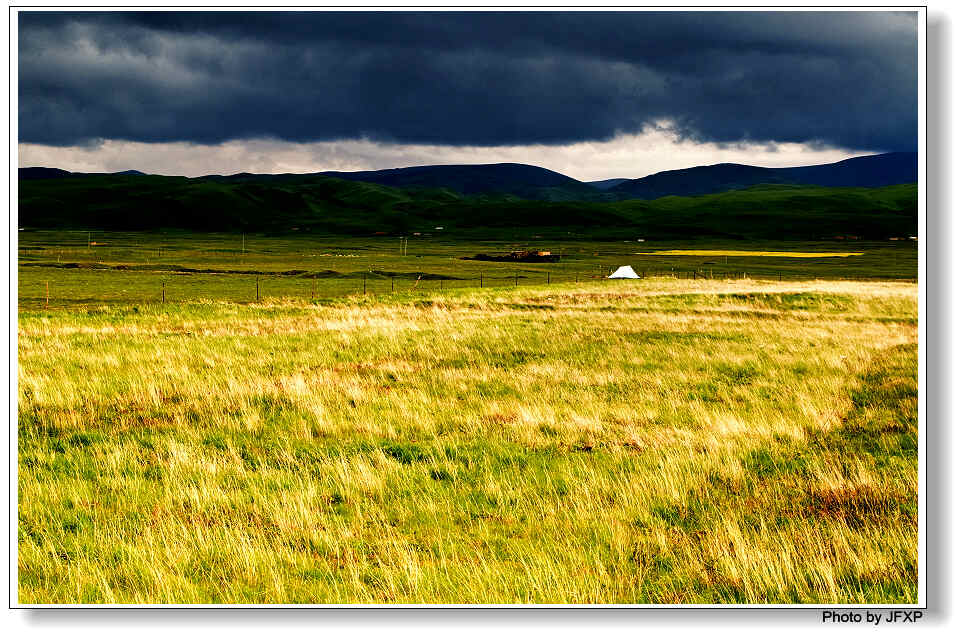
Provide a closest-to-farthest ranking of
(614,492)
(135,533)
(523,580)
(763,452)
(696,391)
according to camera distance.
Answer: (523,580) < (135,533) < (614,492) < (763,452) < (696,391)

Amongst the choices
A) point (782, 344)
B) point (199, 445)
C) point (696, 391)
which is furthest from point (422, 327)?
point (199, 445)

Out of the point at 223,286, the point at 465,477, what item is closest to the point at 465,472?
the point at 465,477

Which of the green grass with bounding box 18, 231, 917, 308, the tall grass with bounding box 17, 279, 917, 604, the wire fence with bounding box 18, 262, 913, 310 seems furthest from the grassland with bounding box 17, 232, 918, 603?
the green grass with bounding box 18, 231, 917, 308

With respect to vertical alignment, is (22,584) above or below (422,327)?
below

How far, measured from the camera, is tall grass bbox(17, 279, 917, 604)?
21.7ft

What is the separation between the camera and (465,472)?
34.0 ft

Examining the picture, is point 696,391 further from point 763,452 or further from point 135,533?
point 135,533

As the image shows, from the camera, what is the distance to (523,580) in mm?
6410

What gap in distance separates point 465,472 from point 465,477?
20 centimetres

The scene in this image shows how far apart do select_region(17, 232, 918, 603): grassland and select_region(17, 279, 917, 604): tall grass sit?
0.04 m

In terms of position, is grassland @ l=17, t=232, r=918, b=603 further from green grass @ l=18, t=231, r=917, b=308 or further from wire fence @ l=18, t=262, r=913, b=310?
green grass @ l=18, t=231, r=917, b=308

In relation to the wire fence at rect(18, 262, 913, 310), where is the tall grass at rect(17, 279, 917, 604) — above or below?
below

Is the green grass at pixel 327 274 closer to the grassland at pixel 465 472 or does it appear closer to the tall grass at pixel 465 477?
the grassland at pixel 465 472

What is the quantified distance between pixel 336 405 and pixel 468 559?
8.44 metres
